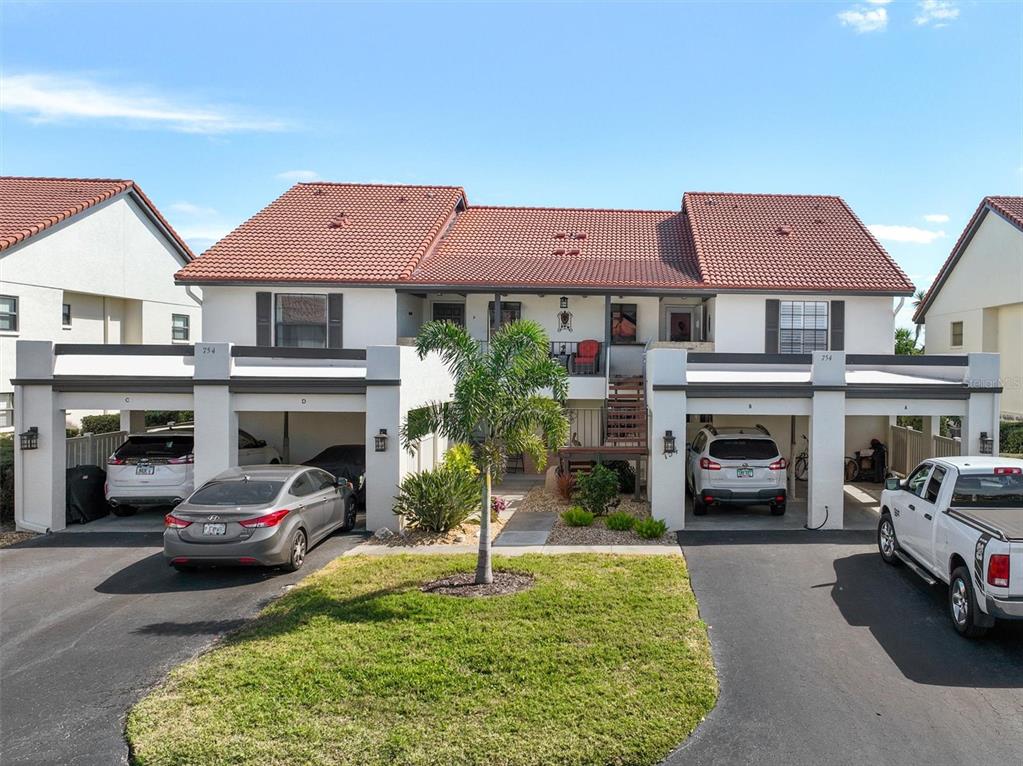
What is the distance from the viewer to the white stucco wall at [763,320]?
18750 mm

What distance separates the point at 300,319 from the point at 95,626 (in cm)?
1177

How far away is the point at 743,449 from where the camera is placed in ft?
45.7

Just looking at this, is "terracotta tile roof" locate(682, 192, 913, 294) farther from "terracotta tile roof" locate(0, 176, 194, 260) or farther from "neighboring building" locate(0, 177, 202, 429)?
"terracotta tile roof" locate(0, 176, 194, 260)

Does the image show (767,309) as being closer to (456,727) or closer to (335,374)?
(335,374)

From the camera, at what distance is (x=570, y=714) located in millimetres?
5957

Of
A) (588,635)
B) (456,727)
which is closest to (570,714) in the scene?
(456,727)

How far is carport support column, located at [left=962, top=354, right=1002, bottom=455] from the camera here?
1319 centimetres

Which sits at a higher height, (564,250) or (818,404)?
(564,250)

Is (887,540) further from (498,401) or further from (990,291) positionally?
(990,291)

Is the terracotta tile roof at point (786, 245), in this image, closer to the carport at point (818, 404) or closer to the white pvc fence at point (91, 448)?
the carport at point (818, 404)

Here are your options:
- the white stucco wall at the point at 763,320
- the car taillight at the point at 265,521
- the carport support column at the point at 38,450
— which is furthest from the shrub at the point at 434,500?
the white stucco wall at the point at 763,320

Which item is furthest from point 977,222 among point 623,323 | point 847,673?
point 847,673

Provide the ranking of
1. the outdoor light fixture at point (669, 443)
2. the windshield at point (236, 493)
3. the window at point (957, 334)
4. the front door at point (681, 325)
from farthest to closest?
the window at point (957, 334) → the front door at point (681, 325) → the outdoor light fixture at point (669, 443) → the windshield at point (236, 493)

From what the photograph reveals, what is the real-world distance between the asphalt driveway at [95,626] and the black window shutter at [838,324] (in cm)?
1338
